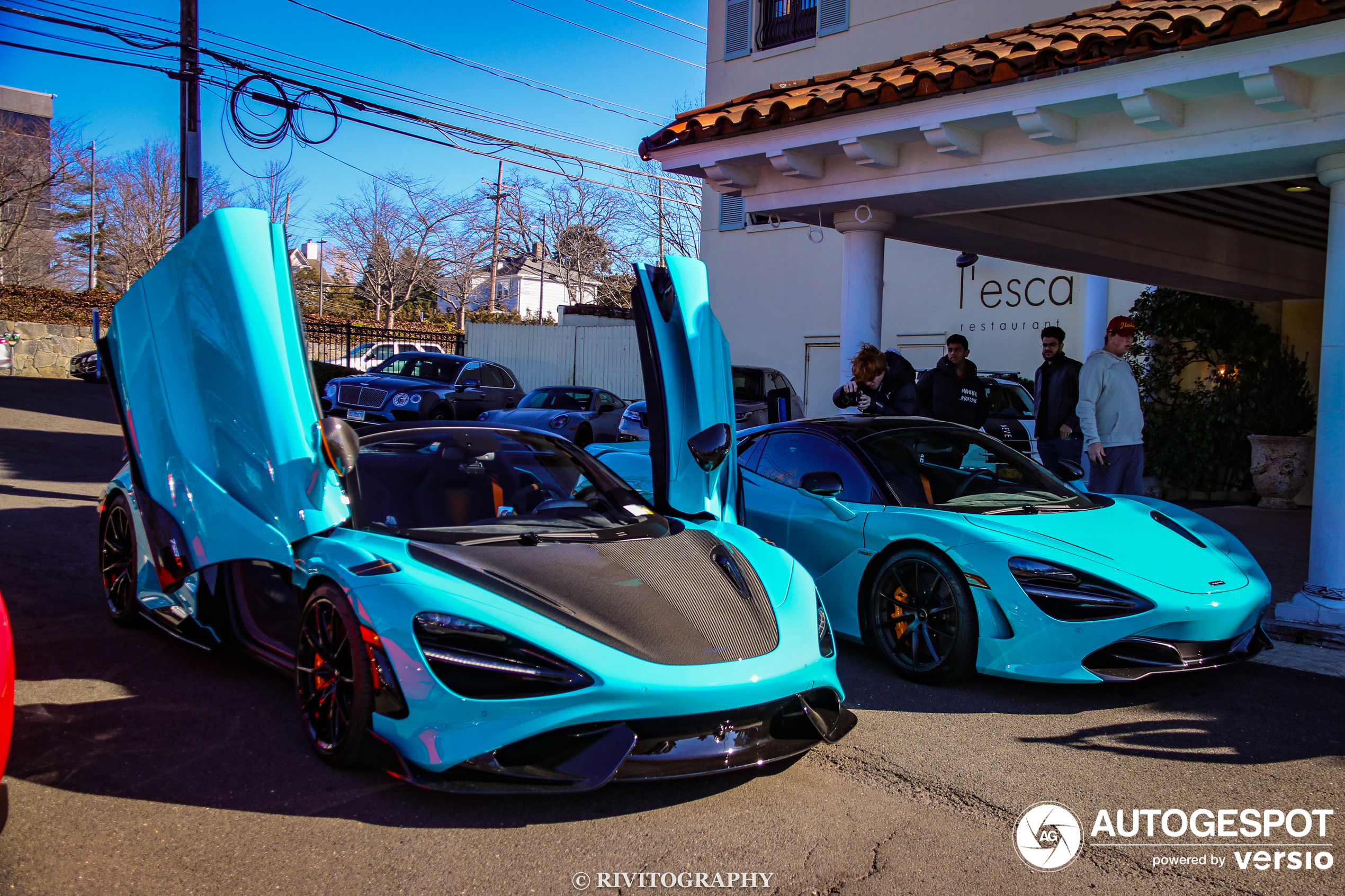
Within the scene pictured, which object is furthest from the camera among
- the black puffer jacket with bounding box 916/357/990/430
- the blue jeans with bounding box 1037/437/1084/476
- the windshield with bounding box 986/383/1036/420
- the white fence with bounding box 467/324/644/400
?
the white fence with bounding box 467/324/644/400

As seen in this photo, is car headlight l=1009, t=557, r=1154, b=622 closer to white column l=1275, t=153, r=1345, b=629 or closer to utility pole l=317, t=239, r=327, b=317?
white column l=1275, t=153, r=1345, b=629

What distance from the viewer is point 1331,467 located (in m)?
5.72

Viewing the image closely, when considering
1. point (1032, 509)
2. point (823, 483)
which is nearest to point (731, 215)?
point (823, 483)

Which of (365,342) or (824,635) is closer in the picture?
(824,635)

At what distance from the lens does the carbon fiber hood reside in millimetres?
3221

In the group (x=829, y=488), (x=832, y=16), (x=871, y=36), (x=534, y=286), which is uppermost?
(x=832, y=16)

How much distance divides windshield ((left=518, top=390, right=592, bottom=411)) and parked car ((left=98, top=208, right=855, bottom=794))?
478 inches

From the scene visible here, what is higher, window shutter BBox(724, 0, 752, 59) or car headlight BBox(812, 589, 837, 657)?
window shutter BBox(724, 0, 752, 59)

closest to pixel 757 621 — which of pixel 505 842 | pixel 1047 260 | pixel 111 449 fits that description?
pixel 505 842

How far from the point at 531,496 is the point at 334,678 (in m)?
1.28

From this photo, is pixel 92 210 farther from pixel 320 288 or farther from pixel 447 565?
pixel 447 565

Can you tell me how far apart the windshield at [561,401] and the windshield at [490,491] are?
12497 millimetres

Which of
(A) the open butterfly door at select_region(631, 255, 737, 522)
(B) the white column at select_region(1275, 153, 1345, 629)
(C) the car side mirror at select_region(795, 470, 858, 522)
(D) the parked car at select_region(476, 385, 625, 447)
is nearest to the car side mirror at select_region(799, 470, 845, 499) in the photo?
(C) the car side mirror at select_region(795, 470, 858, 522)

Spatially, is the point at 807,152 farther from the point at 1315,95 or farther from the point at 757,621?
the point at 757,621
